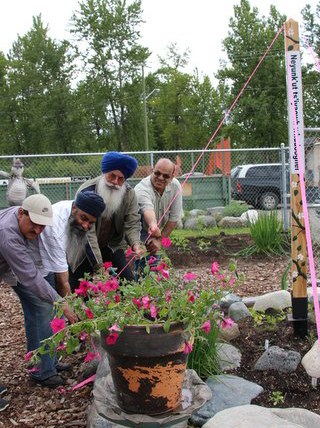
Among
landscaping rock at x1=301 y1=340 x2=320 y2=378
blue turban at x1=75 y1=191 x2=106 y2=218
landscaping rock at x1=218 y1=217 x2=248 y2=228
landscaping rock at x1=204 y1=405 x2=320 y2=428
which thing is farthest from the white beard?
landscaping rock at x1=218 y1=217 x2=248 y2=228

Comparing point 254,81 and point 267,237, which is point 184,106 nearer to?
point 254,81

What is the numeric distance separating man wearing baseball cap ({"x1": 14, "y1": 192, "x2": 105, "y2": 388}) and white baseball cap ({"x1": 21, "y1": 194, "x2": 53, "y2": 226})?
0.35 meters

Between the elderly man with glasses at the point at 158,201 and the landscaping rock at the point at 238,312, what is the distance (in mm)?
775

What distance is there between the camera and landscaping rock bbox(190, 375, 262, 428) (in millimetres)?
2781

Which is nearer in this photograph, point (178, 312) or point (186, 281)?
point (178, 312)

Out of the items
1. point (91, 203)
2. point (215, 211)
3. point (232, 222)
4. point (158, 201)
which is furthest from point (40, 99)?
point (91, 203)

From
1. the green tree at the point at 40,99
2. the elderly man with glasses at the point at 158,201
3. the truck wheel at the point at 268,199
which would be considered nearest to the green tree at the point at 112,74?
the green tree at the point at 40,99

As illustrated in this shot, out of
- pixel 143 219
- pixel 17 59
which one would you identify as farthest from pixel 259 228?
pixel 17 59

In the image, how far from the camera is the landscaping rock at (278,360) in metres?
3.17

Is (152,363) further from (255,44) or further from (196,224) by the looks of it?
(255,44)

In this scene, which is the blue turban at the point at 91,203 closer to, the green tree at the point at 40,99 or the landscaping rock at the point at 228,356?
the landscaping rock at the point at 228,356

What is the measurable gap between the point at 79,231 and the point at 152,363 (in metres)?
1.49

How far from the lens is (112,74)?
105ft

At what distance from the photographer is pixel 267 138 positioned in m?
27.1
